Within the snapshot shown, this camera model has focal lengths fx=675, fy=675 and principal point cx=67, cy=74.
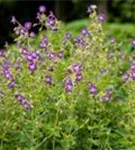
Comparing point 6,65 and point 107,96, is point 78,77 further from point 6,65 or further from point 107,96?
point 6,65

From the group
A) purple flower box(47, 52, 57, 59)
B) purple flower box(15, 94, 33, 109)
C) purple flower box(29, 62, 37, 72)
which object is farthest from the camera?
purple flower box(47, 52, 57, 59)

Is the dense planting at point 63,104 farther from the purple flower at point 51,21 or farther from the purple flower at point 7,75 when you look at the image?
the purple flower at point 51,21

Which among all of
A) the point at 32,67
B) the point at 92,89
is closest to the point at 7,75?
the point at 32,67

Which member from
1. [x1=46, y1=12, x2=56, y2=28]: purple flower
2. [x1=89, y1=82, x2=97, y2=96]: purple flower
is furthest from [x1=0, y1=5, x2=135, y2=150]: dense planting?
[x1=46, y1=12, x2=56, y2=28]: purple flower

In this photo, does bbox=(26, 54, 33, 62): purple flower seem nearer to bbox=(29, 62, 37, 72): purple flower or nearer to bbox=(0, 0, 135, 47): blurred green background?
bbox=(29, 62, 37, 72): purple flower

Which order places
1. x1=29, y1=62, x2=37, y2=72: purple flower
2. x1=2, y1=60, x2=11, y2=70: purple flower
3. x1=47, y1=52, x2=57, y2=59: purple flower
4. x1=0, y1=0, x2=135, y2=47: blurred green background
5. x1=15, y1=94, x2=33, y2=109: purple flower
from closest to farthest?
x1=15, y1=94, x2=33, y2=109: purple flower → x1=29, y1=62, x2=37, y2=72: purple flower → x1=47, y1=52, x2=57, y2=59: purple flower → x1=2, y1=60, x2=11, y2=70: purple flower → x1=0, y1=0, x2=135, y2=47: blurred green background

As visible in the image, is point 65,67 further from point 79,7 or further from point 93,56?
point 79,7

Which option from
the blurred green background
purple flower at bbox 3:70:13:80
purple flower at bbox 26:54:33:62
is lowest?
purple flower at bbox 3:70:13:80

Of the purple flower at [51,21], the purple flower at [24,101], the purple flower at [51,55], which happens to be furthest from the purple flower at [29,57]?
the purple flower at [51,21]

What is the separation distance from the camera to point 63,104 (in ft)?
12.6

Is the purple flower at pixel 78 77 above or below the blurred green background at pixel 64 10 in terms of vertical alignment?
below

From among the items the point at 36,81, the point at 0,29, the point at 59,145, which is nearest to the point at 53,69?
the point at 36,81

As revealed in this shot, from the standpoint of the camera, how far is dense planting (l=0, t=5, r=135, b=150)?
3932 mm

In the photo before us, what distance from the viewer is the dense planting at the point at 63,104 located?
12.9 feet
